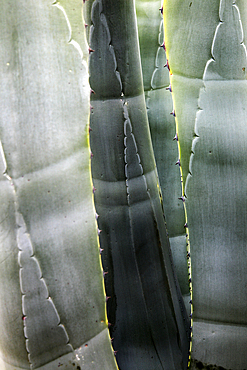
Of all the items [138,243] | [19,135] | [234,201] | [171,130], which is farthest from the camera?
[171,130]

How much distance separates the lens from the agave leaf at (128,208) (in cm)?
81

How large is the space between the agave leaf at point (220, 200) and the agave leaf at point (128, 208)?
0.44ft

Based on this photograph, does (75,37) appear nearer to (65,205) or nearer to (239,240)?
(65,205)

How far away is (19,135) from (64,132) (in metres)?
0.09

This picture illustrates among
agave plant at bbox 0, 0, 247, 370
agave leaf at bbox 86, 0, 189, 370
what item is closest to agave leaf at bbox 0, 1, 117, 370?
agave plant at bbox 0, 0, 247, 370

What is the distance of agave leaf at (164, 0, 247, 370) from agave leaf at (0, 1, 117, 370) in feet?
0.80

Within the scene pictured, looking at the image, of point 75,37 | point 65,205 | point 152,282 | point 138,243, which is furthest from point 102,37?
point 152,282

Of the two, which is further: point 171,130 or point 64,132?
point 171,130

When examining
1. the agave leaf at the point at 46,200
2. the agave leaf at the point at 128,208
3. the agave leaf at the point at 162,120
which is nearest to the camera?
the agave leaf at the point at 46,200

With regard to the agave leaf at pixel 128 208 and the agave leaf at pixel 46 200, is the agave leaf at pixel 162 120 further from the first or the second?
the agave leaf at pixel 46 200

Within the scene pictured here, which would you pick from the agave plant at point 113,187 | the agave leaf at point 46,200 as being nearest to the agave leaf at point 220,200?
the agave plant at point 113,187

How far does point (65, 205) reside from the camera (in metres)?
0.70

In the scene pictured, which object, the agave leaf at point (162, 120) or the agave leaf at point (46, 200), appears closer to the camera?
the agave leaf at point (46, 200)

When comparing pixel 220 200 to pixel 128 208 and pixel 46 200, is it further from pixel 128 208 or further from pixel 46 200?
pixel 46 200
